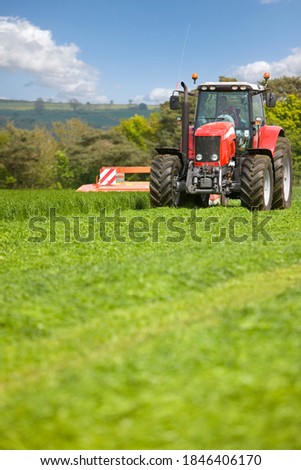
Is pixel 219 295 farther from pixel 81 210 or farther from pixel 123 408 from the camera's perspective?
pixel 81 210

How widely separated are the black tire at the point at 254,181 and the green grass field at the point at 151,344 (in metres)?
3.70

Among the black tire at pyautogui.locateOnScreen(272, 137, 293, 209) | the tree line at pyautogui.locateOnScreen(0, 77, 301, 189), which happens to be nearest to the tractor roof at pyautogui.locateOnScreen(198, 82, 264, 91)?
the black tire at pyautogui.locateOnScreen(272, 137, 293, 209)

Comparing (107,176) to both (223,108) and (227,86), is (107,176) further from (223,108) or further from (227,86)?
(227,86)

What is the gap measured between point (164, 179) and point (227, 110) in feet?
7.04

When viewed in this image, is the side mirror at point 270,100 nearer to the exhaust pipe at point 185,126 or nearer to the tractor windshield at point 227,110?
the tractor windshield at point 227,110

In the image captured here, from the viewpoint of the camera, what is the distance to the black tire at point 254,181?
13.8 m

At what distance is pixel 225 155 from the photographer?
14328mm

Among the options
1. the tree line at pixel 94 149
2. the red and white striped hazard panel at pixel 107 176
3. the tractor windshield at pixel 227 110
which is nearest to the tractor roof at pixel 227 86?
the tractor windshield at pixel 227 110

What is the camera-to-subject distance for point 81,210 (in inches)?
640

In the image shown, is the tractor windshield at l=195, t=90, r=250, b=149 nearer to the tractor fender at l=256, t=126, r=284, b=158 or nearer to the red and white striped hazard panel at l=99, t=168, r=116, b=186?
the tractor fender at l=256, t=126, r=284, b=158

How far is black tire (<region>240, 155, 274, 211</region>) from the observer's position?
13.8 m

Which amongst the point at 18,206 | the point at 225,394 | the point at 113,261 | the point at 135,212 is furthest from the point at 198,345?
the point at 18,206

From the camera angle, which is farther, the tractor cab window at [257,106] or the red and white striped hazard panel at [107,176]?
the red and white striped hazard panel at [107,176]
